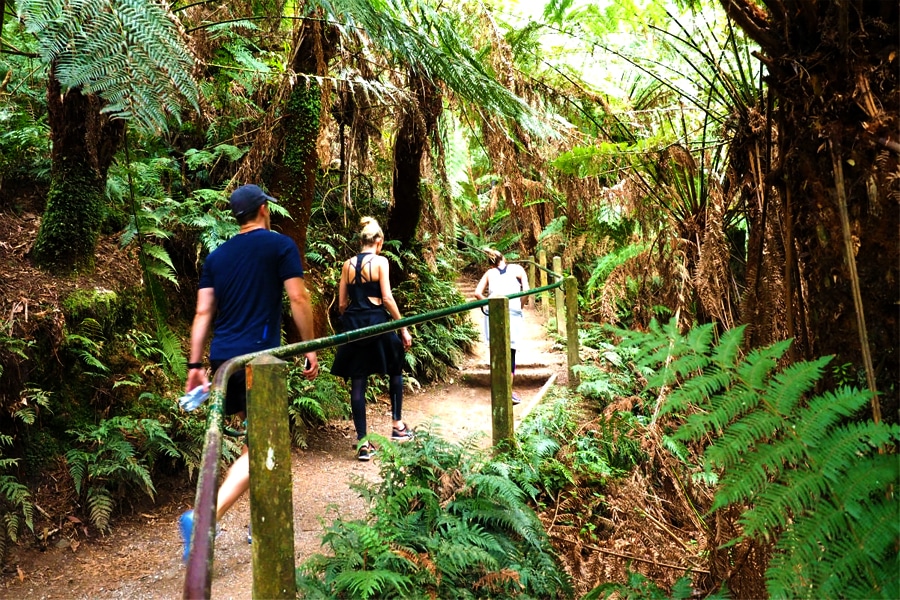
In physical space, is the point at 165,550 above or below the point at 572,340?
below

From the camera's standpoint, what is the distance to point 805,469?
4.50 ft

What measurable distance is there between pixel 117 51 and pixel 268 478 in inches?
50.4

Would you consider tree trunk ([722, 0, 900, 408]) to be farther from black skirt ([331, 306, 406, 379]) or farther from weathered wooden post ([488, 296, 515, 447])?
black skirt ([331, 306, 406, 379])

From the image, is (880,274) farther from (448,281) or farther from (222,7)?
(448,281)

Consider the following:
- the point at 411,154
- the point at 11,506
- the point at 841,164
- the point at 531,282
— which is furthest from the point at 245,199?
the point at 531,282

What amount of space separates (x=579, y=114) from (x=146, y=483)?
19.4ft

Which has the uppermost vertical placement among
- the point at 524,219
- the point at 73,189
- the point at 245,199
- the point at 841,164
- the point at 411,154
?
the point at 411,154

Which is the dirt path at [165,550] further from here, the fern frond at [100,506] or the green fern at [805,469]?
the green fern at [805,469]

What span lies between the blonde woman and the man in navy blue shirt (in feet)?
4.86

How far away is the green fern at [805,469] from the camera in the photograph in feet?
4.02

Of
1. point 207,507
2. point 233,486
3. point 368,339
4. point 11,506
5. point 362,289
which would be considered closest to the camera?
point 207,507

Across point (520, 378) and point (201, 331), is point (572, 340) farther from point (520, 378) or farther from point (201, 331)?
point (201, 331)

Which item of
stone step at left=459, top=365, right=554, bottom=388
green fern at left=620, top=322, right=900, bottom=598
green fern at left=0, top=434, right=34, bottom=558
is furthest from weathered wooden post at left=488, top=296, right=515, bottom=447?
stone step at left=459, top=365, right=554, bottom=388

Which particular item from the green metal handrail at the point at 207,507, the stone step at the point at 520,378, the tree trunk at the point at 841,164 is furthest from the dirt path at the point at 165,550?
the stone step at the point at 520,378
